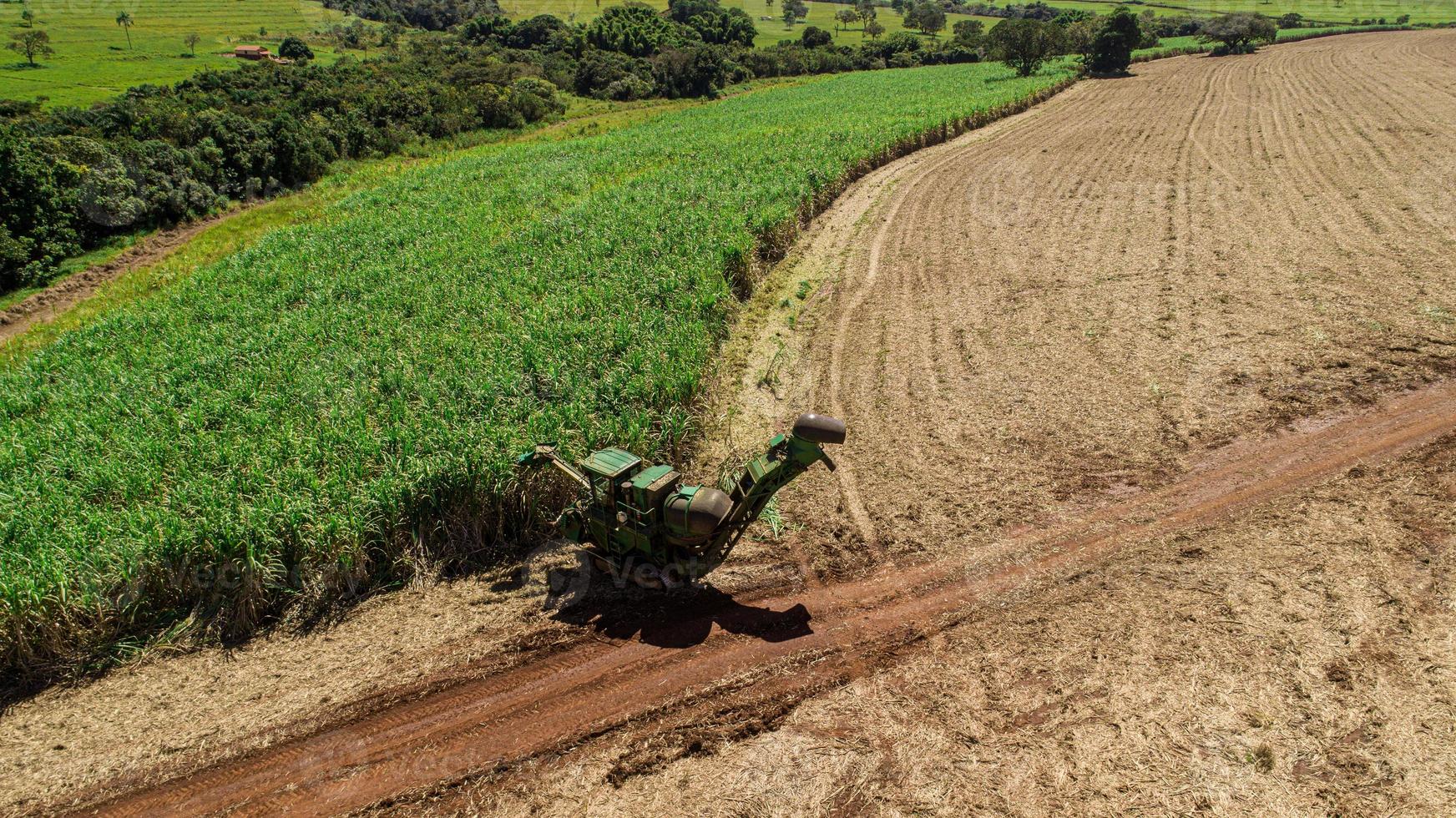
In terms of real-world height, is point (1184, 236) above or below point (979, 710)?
above

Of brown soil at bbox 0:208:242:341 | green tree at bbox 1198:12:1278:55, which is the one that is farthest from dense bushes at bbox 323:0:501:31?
green tree at bbox 1198:12:1278:55

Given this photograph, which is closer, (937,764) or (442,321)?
(937,764)

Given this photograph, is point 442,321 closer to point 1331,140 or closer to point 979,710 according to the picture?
point 979,710

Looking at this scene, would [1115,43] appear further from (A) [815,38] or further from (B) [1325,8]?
(B) [1325,8]

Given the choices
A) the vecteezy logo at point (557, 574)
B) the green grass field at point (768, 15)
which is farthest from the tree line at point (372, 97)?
the vecteezy logo at point (557, 574)

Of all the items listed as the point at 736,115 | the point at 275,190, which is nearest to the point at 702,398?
the point at 275,190

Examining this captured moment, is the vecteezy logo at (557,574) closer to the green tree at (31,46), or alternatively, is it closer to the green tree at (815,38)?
the green tree at (31,46)

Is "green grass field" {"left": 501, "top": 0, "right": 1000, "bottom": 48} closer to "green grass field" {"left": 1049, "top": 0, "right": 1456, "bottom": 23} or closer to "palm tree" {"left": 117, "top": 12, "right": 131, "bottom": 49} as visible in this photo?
"green grass field" {"left": 1049, "top": 0, "right": 1456, "bottom": 23}

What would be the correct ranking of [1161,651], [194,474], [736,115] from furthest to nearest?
[736,115] < [194,474] < [1161,651]
